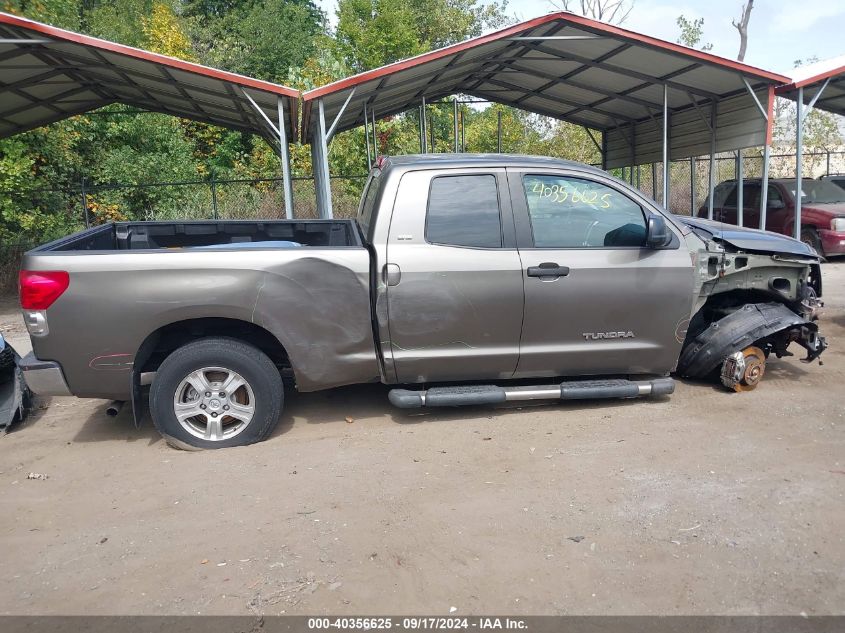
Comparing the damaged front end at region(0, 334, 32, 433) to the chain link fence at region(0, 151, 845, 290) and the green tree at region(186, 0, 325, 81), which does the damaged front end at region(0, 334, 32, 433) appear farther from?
the green tree at region(186, 0, 325, 81)

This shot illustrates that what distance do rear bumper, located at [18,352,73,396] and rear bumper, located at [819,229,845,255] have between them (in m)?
13.8

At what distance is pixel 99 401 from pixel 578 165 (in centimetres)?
463

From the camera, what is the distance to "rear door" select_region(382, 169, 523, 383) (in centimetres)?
486

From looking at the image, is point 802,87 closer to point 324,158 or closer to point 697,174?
point 324,158

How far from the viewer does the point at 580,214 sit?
17.1ft

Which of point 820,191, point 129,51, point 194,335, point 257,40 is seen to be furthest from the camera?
point 257,40

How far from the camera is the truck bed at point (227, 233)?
6105mm

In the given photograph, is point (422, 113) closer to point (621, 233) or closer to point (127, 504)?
point (621, 233)

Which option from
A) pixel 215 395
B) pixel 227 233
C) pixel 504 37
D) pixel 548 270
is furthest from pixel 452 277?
pixel 504 37

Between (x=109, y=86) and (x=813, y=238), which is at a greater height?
(x=109, y=86)

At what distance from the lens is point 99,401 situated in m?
6.14

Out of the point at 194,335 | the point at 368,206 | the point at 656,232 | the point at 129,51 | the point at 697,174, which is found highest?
the point at 129,51

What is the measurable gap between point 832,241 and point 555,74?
6374 millimetres
